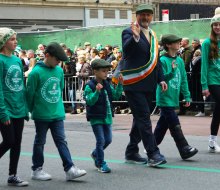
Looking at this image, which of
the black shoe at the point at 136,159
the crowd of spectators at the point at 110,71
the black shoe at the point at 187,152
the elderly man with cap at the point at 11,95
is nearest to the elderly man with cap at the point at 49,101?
the elderly man with cap at the point at 11,95

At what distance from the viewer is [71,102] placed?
63.3 ft

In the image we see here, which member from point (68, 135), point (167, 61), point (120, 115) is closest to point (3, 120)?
point (167, 61)

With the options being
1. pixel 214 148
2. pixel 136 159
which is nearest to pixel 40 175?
pixel 136 159

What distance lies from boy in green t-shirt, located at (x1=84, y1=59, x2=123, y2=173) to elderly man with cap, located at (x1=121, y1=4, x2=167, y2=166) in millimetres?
221

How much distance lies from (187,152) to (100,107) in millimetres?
1456

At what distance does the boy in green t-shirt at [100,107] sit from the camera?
8852mm

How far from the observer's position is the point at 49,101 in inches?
325

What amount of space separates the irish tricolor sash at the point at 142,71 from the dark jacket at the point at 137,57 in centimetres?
4

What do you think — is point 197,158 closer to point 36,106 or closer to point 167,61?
point 167,61

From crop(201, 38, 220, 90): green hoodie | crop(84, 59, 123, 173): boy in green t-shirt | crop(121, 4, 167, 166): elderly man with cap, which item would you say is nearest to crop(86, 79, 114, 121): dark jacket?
crop(84, 59, 123, 173): boy in green t-shirt

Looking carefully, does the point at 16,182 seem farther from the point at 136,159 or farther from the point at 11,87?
the point at 136,159

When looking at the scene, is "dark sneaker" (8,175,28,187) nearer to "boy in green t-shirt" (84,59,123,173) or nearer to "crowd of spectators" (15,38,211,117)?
"boy in green t-shirt" (84,59,123,173)

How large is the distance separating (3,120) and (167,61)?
2.95 m

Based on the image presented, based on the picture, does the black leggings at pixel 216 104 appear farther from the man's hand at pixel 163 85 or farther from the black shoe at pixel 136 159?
the black shoe at pixel 136 159
